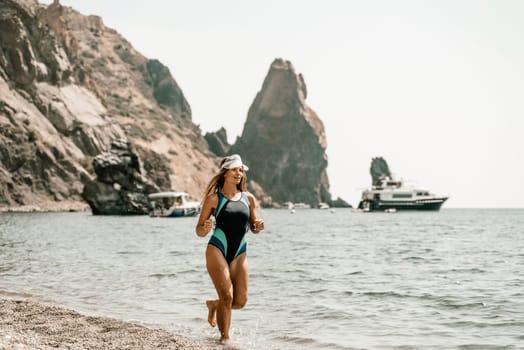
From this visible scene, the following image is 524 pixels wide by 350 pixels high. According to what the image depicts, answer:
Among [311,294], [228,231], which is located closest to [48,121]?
[311,294]

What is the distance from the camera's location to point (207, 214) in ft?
28.7

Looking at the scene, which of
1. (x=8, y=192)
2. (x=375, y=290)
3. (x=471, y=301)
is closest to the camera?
(x=471, y=301)

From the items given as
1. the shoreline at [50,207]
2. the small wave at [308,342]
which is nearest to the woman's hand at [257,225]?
the small wave at [308,342]

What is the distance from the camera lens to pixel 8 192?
3199 inches

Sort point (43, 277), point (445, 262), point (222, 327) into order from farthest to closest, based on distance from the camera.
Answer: point (445, 262) < point (43, 277) < point (222, 327)

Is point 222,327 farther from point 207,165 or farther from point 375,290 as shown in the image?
point 207,165

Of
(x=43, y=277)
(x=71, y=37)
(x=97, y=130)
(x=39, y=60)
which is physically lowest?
(x=43, y=277)

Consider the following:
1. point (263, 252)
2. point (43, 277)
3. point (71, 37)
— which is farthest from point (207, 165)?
point (43, 277)

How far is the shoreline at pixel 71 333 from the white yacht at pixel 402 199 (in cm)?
11626

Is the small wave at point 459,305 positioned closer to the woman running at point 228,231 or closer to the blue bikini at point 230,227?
the woman running at point 228,231

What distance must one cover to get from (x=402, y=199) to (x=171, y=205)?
2179 inches

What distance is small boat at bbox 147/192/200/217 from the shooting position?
8194cm

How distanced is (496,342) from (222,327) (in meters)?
4.27

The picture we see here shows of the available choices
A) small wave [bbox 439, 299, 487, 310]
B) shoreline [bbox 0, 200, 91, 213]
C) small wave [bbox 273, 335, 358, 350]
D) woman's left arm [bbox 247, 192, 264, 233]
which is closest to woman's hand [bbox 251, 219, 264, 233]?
woman's left arm [bbox 247, 192, 264, 233]
